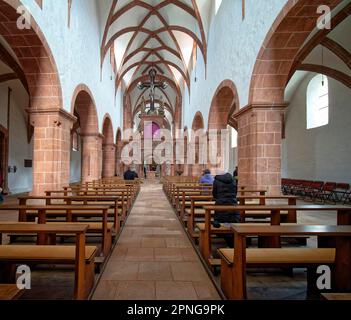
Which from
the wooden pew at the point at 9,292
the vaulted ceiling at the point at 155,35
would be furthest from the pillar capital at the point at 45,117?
the vaulted ceiling at the point at 155,35

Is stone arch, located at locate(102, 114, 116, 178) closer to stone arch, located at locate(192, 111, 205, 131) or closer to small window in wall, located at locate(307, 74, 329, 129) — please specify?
stone arch, located at locate(192, 111, 205, 131)

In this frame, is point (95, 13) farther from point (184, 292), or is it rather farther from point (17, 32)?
point (184, 292)

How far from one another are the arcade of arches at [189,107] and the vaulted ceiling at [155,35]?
9 centimetres

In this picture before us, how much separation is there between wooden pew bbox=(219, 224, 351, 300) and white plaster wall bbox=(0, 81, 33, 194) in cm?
1291

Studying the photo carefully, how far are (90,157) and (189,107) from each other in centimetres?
865

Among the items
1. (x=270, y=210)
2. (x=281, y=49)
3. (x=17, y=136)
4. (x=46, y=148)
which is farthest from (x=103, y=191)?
(x=17, y=136)

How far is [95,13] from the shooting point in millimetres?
11453

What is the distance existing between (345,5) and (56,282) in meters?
9.73

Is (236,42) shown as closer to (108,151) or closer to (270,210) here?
(270,210)

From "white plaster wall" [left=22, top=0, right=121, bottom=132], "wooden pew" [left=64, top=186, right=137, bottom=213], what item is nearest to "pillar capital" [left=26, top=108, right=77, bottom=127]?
"white plaster wall" [left=22, top=0, right=121, bottom=132]

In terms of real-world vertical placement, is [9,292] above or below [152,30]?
below

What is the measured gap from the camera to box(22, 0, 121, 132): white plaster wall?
704cm

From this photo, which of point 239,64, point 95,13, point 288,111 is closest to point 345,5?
point 239,64

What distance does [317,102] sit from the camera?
12.9 m
